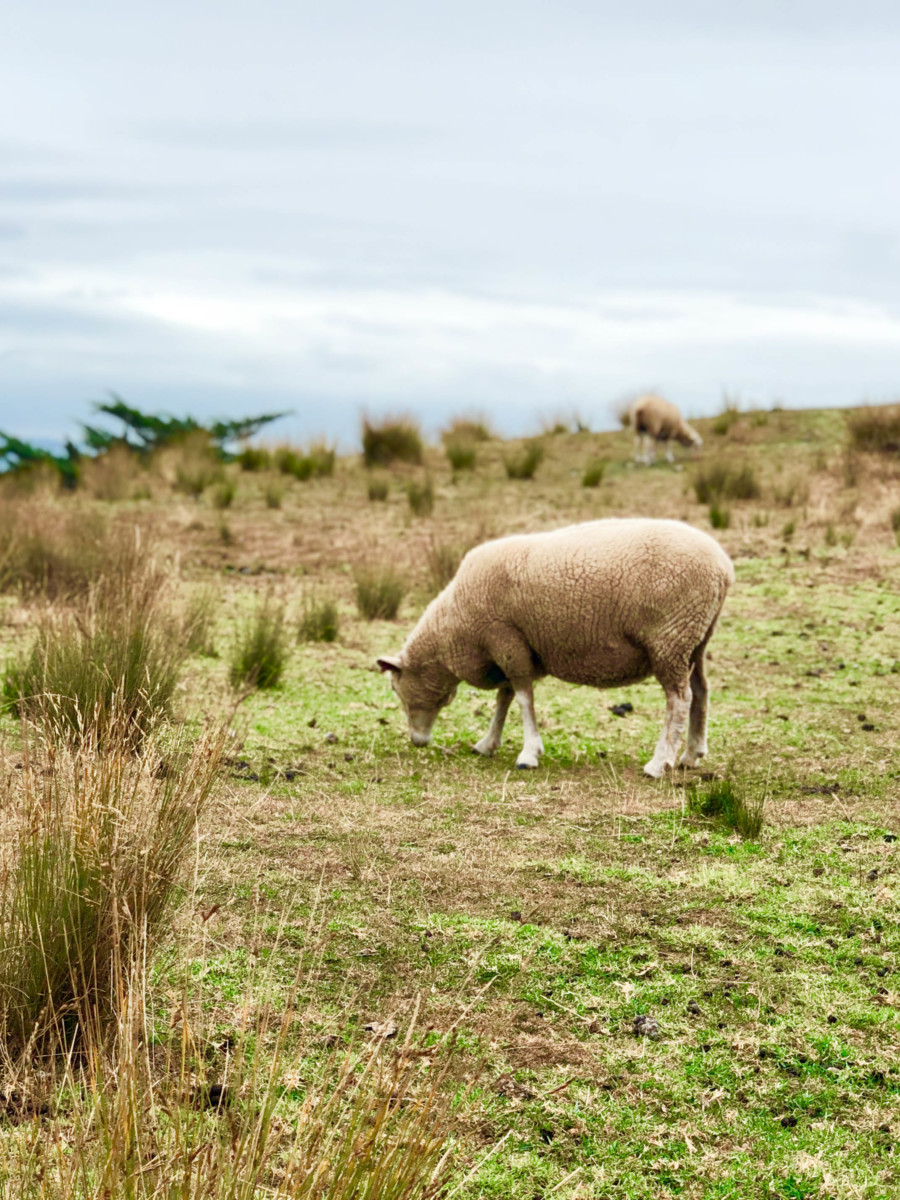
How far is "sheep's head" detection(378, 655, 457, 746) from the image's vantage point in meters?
7.21

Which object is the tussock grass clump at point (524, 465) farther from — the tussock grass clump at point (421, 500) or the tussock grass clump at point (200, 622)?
the tussock grass clump at point (200, 622)

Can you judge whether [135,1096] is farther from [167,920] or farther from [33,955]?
[167,920]

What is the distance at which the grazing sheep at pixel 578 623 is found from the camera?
6.41 metres

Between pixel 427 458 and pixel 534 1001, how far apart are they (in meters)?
19.3

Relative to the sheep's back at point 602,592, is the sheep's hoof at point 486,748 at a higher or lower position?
lower

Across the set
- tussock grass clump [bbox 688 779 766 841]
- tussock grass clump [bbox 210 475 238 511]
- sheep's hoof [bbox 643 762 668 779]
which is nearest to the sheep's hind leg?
sheep's hoof [bbox 643 762 668 779]

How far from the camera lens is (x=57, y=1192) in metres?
2.19

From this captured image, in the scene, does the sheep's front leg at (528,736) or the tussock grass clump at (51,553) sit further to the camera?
the tussock grass clump at (51,553)

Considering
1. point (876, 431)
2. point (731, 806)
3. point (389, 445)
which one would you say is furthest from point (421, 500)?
point (731, 806)

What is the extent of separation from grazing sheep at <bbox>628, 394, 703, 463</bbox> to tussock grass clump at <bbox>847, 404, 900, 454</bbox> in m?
2.89

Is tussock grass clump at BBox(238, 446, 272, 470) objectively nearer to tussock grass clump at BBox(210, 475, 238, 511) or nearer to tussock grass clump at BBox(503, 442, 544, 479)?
tussock grass clump at BBox(210, 475, 238, 511)

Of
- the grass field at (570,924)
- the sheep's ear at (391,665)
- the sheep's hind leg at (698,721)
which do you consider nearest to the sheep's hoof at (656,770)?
the grass field at (570,924)

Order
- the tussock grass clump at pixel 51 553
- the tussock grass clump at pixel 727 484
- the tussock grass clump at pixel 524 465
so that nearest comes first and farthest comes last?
1. the tussock grass clump at pixel 51 553
2. the tussock grass clump at pixel 727 484
3. the tussock grass clump at pixel 524 465

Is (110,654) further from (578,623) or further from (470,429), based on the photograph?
(470,429)
